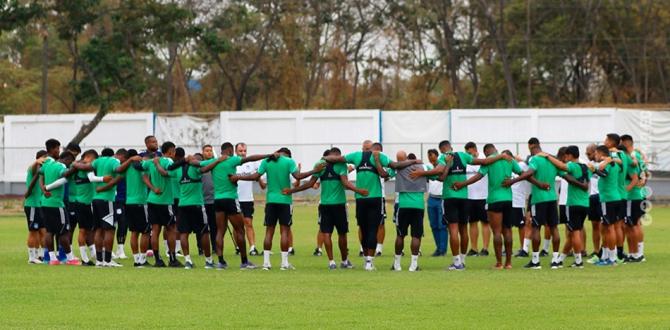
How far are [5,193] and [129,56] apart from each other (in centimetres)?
917

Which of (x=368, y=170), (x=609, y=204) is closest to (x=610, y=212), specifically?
(x=609, y=204)

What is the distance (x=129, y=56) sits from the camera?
171 ft

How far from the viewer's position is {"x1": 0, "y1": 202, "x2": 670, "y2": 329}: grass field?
14.8 metres

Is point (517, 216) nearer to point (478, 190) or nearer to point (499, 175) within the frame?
point (478, 190)

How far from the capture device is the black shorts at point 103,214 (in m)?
22.8

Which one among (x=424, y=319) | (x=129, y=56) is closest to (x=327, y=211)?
(x=424, y=319)

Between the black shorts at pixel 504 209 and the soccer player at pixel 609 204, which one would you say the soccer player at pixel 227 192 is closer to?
the black shorts at pixel 504 209

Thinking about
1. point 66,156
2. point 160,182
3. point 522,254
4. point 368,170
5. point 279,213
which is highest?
point 66,156

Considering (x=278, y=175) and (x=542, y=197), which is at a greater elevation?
(x=278, y=175)

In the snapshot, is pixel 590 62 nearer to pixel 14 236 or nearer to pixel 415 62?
pixel 415 62

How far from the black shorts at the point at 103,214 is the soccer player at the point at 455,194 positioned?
17.9 feet

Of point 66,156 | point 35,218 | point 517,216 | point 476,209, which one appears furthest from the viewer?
point 517,216

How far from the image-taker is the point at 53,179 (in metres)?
23.1

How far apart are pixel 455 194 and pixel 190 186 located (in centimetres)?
457
